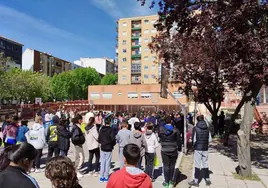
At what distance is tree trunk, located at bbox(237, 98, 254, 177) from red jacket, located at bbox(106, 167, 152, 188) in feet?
19.5

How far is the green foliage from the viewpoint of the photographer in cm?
6900

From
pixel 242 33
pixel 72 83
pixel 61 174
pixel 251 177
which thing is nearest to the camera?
pixel 61 174

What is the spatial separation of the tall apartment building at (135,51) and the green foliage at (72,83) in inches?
372

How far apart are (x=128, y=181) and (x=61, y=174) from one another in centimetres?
86

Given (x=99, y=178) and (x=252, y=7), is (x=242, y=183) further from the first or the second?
(x=252, y=7)

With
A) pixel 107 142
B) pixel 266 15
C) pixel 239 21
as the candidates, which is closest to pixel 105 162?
pixel 107 142

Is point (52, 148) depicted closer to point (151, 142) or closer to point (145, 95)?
point (151, 142)

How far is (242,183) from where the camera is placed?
7.50m

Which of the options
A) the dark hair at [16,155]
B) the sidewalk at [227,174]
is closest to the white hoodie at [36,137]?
the sidewalk at [227,174]

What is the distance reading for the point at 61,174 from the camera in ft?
7.84

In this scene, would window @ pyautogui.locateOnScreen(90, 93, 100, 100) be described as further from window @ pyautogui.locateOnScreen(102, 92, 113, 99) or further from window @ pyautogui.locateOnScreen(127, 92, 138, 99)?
window @ pyautogui.locateOnScreen(127, 92, 138, 99)

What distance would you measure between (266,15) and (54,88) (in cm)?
→ 6607

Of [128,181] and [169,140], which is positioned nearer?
[128,181]

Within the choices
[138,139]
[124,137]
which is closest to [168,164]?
[138,139]
